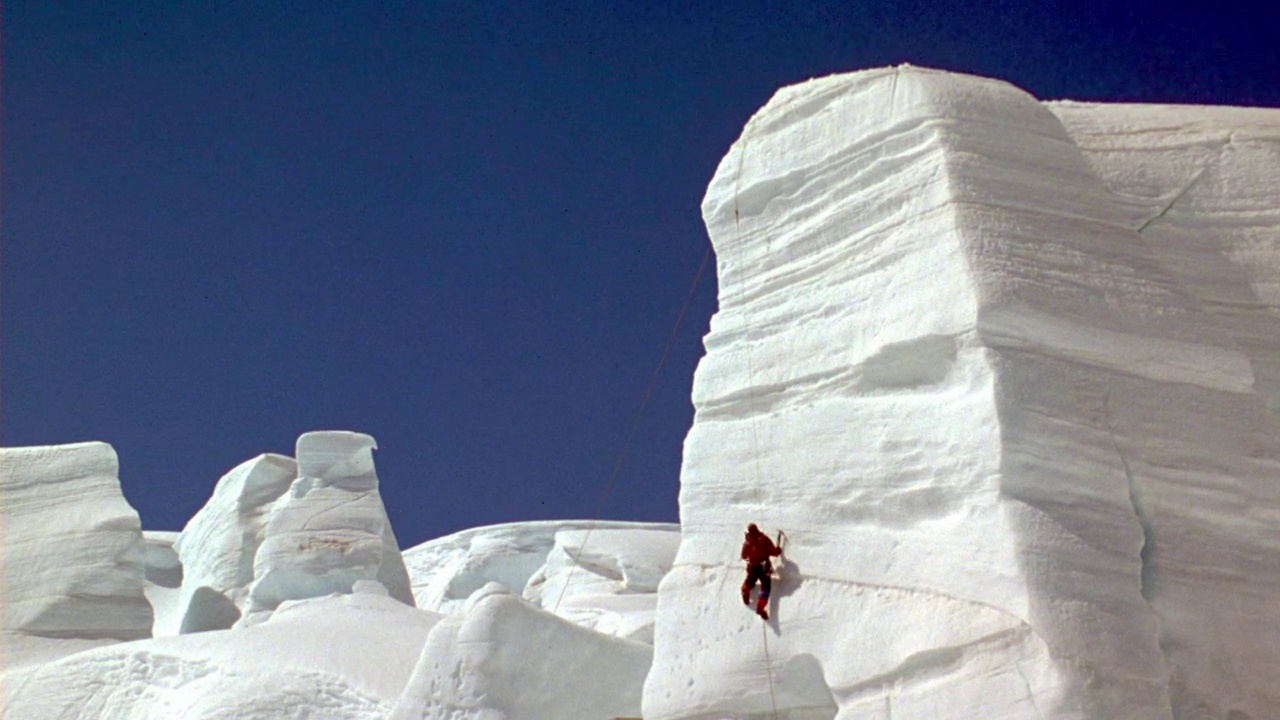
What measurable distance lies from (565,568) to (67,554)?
7001 millimetres

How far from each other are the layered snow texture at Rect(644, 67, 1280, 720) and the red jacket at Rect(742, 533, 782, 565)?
11cm

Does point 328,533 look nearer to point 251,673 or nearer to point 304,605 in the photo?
point 304,605

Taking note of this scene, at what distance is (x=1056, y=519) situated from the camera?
6980 millimetres

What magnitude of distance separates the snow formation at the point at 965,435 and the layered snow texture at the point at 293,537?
342 inches

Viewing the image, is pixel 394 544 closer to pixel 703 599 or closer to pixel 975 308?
pixel 703 599

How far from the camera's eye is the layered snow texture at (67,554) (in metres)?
17.3

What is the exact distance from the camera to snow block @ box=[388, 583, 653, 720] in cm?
985

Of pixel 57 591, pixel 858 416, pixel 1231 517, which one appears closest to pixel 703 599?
pixel 858 416

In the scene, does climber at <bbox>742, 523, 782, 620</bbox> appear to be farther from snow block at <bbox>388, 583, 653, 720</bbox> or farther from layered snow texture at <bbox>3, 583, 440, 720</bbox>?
layered snow texture at <bbox>3, 583, 440, 720</bbox>

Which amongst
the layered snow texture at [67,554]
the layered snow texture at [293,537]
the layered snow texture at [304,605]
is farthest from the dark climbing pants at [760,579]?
the layered snow texture at [67,554]

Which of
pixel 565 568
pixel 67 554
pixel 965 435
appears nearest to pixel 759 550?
pixel 965 435

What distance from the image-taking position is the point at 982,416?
7207 mm

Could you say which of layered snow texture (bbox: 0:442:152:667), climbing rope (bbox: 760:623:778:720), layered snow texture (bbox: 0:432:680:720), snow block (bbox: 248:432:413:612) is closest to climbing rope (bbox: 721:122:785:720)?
climbing rope (bbox: 760:623:778:720)

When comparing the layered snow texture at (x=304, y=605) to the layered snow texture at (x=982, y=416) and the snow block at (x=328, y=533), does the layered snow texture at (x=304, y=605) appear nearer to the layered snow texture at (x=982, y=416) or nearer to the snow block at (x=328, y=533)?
the snow block at (x=328, y=533)
